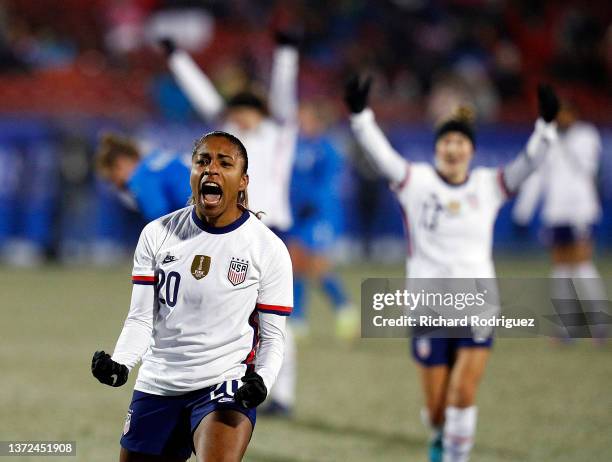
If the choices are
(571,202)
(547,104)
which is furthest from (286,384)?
(571,202)

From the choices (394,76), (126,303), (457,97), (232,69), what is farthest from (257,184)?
(394,76)

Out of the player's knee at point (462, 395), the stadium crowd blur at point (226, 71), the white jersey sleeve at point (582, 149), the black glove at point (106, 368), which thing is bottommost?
the black glove at point (106, 368)

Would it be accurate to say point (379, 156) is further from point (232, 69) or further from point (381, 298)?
point (232, 69)

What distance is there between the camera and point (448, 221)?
22.3 ft

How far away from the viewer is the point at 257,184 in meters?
8.86

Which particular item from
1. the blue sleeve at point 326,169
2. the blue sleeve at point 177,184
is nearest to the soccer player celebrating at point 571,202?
the blue sleeve at point 326,169

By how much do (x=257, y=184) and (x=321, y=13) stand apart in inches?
562

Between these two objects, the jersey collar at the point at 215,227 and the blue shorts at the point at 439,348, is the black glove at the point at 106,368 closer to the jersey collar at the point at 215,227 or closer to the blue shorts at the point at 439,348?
the jersey collar at the point at 215,227

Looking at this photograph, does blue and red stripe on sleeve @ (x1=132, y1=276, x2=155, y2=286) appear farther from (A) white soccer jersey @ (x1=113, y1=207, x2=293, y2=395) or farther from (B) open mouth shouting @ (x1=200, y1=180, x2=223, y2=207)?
(B) open mouth shouting @ (x1=200, y1=180, x2=223, y2=207)

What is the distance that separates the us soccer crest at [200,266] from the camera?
15.2 feet

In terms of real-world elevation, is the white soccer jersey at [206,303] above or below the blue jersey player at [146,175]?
below

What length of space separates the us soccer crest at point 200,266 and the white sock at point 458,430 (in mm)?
2405

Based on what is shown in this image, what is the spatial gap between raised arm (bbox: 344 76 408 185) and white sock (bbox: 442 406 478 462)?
1421 mm

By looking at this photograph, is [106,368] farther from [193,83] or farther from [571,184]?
[571,184]
